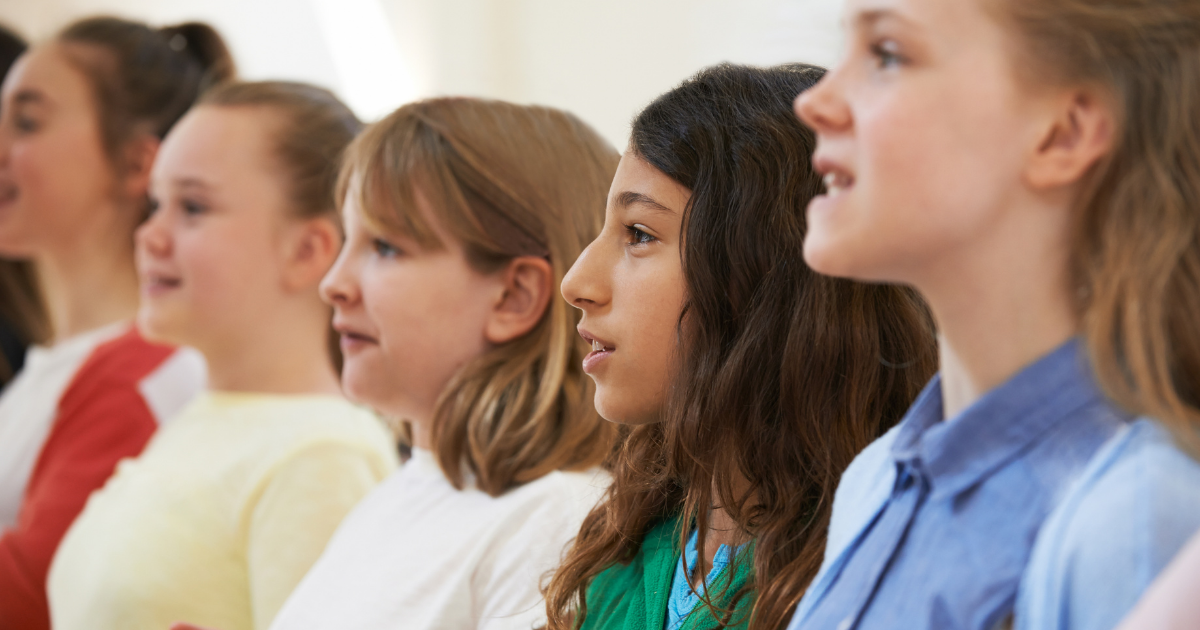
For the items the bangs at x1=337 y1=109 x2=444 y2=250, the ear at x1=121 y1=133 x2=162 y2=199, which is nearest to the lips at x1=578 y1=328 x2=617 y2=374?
the bangs at x1=337 y1=109 x2=444 y2=250

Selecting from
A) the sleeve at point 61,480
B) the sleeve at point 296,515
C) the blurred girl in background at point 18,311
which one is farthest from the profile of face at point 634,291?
the blurred girl in background at point 18,311

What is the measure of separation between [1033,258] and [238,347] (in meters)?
1.36

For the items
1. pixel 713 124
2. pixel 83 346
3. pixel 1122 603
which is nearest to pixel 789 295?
pixel 713 124

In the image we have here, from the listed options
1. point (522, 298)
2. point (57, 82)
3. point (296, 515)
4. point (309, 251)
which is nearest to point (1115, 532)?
point (522, 298)

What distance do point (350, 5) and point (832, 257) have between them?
8.56ft

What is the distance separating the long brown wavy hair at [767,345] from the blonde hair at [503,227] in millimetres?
312

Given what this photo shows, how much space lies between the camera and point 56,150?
2150 millimetres

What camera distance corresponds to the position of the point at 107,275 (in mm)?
2203

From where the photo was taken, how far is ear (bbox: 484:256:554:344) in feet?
4.31

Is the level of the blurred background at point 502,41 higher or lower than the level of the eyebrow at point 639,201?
lower

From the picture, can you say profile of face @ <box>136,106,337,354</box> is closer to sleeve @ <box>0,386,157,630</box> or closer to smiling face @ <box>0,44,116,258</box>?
sleeve @ <box>0,386,157,630</box>

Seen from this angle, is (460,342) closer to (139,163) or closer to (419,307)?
(419,307)

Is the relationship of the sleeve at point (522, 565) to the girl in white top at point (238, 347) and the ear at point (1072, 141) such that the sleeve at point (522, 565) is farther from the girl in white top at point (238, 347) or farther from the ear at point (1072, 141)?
the ear at point (1072, 141)

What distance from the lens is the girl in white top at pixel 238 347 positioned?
1483 mm
